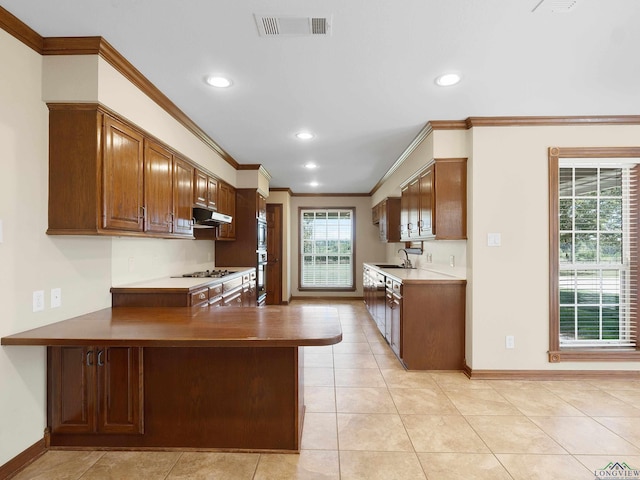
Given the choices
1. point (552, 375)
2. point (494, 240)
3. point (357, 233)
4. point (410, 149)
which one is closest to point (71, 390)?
point (494, 240)

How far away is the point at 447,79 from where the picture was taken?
2.63 m

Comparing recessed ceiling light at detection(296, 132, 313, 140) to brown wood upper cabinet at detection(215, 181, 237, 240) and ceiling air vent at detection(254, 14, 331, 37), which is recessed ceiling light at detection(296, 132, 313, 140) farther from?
ceiling air vent at detection(254, 14, 331, 37)

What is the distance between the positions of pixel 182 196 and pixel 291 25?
2.08 metres

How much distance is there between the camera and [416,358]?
11.8ft

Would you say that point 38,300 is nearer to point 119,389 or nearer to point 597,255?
point 119,389

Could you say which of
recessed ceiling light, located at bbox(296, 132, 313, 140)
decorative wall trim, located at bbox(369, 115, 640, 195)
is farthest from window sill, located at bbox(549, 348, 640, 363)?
recessed ceiling light, located at bbox(296, 132, 313, 140)

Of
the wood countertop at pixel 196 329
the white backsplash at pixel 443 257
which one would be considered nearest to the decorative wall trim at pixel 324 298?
the white backsplash at pixel 443 257

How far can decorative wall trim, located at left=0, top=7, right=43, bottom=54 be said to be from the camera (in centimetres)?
188

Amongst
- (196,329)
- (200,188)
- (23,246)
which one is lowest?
(196,329)

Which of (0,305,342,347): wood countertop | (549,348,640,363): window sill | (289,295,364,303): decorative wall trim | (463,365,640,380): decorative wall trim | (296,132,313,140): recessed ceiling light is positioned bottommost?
(289,295,364,303): decorative wall trim

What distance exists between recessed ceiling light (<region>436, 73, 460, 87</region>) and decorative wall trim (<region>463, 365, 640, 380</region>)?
8.74 feet

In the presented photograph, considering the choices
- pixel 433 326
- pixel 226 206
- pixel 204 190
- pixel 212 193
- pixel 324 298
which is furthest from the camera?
pixel 324 298

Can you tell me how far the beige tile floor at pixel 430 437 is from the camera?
202cm

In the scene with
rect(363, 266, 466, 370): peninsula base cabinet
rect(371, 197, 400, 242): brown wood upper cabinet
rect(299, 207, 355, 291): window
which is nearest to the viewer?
rect(363, 266, 466, 370): peninsula base cabinet
